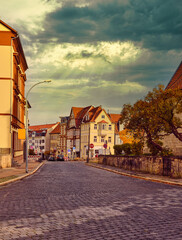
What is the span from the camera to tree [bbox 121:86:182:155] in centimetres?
2320

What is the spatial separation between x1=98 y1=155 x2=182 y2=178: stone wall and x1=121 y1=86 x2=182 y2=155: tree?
219cm

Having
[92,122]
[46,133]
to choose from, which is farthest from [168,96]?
[46,133]

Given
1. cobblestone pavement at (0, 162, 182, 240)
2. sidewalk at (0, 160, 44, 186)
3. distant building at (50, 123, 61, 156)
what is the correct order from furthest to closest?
distant building at (50, 123, 61, 156) → sidewalk at (0, 160, 44, 186) → cobblestone pavement at (0, 162, 182, 240)

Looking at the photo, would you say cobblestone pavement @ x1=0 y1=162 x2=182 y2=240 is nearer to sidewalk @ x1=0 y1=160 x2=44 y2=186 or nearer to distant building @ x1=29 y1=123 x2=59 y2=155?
sidewalk @ x1=0 y1=160 x2=44 y2=186

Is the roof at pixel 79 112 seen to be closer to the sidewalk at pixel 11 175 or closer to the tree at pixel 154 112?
the sidewalk at pixel 11 175

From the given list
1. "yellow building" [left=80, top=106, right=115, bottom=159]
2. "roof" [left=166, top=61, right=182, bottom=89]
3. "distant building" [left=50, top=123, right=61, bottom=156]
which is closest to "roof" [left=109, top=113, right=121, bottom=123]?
"yellow building" [left=80, top=106, right=115, bottom=159]

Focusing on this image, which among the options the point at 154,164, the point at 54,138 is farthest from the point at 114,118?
the point at 154,164

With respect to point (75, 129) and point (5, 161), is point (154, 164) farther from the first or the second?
point (75, 129)

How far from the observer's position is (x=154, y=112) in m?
23.5

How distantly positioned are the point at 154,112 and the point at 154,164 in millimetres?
3750

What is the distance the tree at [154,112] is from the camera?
914 inches

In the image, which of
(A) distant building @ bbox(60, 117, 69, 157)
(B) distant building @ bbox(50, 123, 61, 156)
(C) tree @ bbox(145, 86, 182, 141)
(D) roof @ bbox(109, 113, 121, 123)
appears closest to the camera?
(C) tree @ bbox(145, 86, 182, 141)

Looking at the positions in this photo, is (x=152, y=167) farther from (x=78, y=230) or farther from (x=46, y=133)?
(x=46, y=133)

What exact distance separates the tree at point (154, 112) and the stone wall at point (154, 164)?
219 cm
